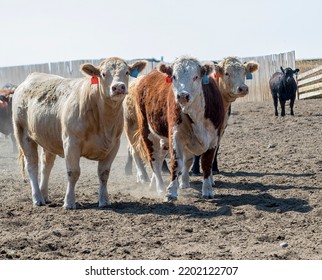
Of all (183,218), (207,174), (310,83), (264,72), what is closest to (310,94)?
(310,83)

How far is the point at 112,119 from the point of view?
30.0 ft

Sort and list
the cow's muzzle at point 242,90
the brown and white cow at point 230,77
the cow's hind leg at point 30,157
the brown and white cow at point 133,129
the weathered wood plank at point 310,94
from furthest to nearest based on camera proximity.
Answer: the weathered wood plank at point 310,94
the brown and white cow at point 133,129
the brown and white cow at point 230,77
the cow's muzzle at point 242,90
the cow's hind leg at point 30,157

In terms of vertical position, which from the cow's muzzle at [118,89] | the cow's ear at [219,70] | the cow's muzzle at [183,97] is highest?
the cow's ear at [219,70]

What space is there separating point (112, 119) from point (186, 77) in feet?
3.45

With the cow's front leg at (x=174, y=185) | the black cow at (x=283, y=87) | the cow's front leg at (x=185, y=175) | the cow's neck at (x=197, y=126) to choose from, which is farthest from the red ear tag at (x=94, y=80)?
the black cow at (x=283, y=87)

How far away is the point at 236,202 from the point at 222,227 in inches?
59.1

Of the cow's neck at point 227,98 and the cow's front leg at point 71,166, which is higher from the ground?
the cow's neck at point 227,98

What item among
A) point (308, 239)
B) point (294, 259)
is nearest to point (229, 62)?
point (308, 239)

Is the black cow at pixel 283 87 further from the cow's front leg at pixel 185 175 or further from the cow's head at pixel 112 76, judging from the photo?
the cow's head at pixel 112 76

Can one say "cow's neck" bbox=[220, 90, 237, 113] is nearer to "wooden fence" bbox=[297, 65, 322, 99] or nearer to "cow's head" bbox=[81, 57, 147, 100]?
"cow's head" bbox=[81, 57, 147, 100]

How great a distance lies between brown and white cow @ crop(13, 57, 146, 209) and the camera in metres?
9.02

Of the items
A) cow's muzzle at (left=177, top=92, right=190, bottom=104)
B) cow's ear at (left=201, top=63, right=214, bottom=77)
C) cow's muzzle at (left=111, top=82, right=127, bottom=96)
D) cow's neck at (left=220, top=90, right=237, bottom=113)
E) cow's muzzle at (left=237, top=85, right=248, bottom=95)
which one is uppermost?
cow's ear at (left=201, top=63, right=214, bottom=77)

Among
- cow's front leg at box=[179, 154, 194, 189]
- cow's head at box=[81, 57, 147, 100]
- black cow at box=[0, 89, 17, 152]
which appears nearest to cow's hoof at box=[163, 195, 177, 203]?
cow's front leg at box=[179, 154, 194, 189]

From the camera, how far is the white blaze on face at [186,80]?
9.20m
